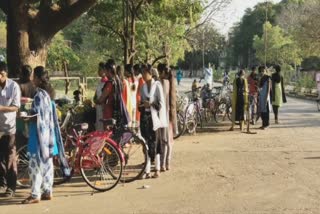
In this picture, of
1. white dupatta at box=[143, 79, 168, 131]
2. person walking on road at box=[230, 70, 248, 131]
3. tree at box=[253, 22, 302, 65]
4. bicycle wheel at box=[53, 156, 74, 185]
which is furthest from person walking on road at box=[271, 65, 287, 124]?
tree at box=[253, 22, 302, 65]

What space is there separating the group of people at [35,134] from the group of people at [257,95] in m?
8.15

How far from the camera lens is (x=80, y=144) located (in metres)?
7.82

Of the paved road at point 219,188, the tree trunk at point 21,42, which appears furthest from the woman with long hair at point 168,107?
the tree trunk at point 21,42

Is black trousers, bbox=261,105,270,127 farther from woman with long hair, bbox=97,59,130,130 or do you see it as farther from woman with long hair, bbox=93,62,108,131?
woman with long hair, bbox=97,59,130,130

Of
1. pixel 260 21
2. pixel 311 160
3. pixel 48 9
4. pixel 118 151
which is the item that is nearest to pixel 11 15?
pixel 48 9

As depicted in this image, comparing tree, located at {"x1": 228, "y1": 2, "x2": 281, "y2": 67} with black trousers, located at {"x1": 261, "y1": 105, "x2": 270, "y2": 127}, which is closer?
black trousers, located at {"x1": 261, "y1": 105, "x2": 270, "y2": 127}

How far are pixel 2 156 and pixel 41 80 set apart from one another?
1236 millimetres

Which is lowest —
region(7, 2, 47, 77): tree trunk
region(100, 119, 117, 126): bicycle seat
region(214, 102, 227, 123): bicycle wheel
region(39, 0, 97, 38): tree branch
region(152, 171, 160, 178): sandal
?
region(152, 171, 160, 178): sandal

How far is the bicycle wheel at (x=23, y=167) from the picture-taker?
804cm

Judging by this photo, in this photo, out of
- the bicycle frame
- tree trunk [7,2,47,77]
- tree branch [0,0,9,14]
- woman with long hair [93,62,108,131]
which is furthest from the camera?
tree branch [0,0,9,14]

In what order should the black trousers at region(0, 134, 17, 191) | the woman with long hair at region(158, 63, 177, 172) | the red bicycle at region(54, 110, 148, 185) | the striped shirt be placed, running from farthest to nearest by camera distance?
1. the woman with long hair at region(158, 63, 177, 172)
2. the red bicycle at region(54, 110, 148, 185)
3. the black trousers at region(0, 134, 17, 191)
4. the striped shirt

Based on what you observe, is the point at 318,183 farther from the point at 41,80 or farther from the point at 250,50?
the point at 250,50

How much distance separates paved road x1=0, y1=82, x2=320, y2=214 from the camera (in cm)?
685

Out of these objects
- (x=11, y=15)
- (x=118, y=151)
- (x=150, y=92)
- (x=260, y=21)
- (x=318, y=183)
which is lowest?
(x=318, y=183)
